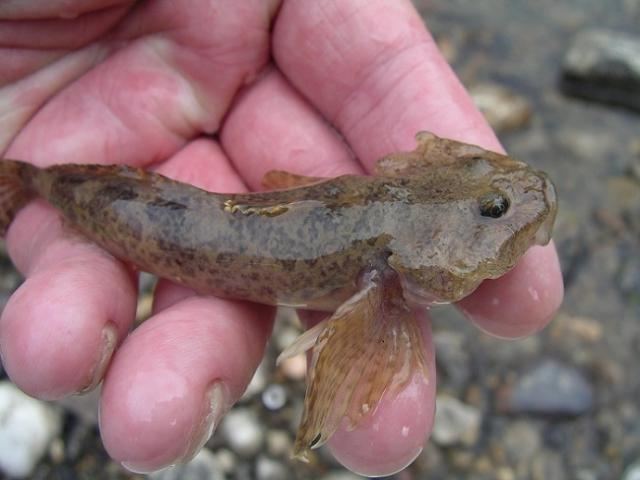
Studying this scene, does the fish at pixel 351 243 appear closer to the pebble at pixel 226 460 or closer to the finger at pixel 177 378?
the finger at pixel 177 378

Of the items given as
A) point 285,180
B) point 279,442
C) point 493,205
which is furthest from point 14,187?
point 493,205

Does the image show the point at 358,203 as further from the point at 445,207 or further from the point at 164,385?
the point at 164,385

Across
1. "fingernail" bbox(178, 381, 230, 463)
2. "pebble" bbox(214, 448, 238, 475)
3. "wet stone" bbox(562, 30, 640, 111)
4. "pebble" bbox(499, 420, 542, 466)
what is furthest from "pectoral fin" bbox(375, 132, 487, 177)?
"wet stone" bbox(562, 30, 640, 111)

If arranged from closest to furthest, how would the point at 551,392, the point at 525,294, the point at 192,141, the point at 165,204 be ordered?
the point at 525,294 < the point at 165,204 < the point at 192,141 < the point at 551,392

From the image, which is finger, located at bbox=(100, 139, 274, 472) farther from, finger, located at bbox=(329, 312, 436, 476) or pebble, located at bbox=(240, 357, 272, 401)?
pebble, located at bbox=(240, 357, 272, 401)

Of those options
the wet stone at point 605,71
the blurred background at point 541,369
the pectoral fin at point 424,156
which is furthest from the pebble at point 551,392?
the wet stone at point 605,71

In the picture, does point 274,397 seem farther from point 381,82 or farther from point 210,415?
point 381,82
